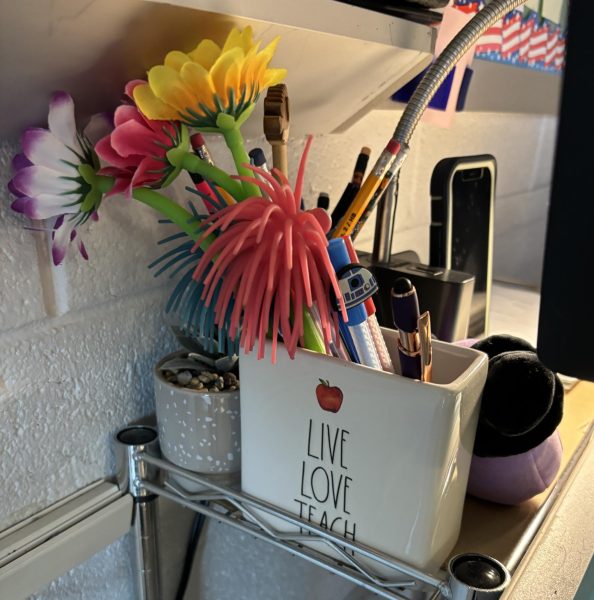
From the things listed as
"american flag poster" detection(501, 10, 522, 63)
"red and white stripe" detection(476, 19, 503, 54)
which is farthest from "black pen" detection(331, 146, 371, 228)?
"american flag poster" detection(501, 10, 522, 63)

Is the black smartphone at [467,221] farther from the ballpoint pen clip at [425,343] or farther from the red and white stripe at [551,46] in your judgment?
the red and white stripe at [551,46]

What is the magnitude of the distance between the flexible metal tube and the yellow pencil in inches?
0.8

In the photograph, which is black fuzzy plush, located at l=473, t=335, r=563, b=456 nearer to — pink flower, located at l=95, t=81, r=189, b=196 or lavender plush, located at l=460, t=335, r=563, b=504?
lavender plush, located at l=460, t=335, r=563, b=504

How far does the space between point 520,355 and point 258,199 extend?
0.20 m

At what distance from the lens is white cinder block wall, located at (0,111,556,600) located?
41 cm

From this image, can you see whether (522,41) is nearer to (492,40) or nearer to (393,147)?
(492,40)

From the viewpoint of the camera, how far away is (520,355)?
0.40 m

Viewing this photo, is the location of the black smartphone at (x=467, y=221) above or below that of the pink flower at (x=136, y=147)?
below

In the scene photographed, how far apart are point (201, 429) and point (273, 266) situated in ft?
0.52

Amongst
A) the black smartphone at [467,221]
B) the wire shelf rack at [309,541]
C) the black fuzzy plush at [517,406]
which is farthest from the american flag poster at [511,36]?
the wire shelf rack at [309,541]

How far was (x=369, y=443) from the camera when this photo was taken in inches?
13.5

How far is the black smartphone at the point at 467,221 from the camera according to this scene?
2.03ft

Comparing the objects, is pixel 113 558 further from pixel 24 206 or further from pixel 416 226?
pixel 416 226

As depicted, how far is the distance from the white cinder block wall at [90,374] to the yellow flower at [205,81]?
0.34 feet
